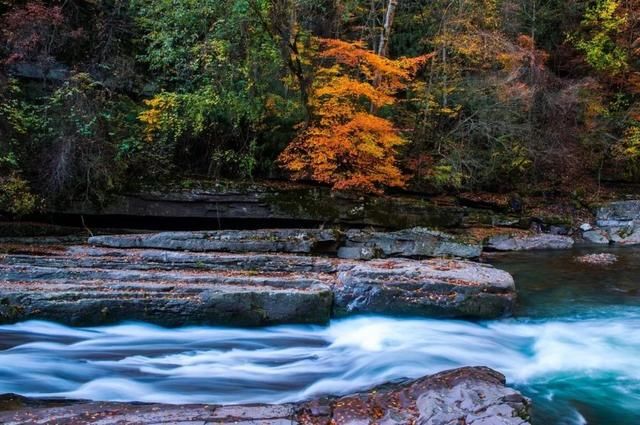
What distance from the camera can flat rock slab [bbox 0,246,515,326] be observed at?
276 inches

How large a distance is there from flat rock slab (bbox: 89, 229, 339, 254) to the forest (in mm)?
2189

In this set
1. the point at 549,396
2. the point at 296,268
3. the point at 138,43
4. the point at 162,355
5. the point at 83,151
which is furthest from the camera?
the point at 138,43

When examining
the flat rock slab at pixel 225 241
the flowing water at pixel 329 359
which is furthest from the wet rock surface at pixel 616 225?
the flat rock slab at pixel 225 241

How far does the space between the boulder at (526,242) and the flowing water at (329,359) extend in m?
5.42

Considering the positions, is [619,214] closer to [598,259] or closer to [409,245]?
[598,259]

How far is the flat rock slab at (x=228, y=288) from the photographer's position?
701 centimetres

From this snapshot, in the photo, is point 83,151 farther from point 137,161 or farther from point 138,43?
point 138,43

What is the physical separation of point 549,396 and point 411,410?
7.64 ft

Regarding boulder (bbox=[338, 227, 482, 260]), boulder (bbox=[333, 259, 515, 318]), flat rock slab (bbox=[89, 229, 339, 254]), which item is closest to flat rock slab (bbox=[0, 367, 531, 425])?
boulder (bbox=[333, 259, 515, 318])

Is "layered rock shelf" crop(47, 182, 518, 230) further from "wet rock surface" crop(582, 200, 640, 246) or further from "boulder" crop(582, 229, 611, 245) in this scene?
"wet rock surface" crop(582, 200, 640, 246)

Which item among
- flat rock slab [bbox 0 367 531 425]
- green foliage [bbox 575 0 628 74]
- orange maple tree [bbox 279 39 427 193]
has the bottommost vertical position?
flat rock slab [bbox 0 367 531 425]

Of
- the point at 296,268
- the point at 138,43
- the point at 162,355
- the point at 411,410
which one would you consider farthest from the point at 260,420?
the point at 138,43

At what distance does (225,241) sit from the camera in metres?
10.4

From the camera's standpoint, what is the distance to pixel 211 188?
12.6 meters
